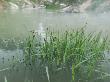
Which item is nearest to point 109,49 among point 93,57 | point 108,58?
point 108,58

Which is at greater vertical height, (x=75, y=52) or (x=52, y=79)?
(x=75, y=52)

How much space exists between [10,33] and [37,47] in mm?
5324

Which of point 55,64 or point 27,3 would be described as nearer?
point 55,64

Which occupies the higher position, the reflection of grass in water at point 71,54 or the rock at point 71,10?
the reflection of grass in water at point 71,54

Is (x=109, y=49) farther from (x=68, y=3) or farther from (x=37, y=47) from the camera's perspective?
(x=68, y=3)

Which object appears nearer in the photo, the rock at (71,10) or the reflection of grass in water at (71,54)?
the reflection of grass in water at (71,54)

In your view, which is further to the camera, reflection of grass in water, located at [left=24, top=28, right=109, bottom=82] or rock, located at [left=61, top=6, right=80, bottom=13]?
rock, located at [left=61, top=6, right=80, bottom=13]

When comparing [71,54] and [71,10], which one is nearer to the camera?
[71,54]

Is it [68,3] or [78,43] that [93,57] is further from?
[68,3]

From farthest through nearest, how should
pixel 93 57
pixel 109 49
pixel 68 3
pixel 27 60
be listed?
pixel 68 3
pixel 109 49
pixel 27 60
pixel 93 57

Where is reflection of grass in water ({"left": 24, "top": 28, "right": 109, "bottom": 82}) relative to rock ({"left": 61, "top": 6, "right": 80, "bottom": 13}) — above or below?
above

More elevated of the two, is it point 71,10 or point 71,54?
point 71,54

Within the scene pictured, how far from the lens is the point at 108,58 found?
7.88 m

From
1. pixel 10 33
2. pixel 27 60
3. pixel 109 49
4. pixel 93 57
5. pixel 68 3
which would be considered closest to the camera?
pixel 93 57
